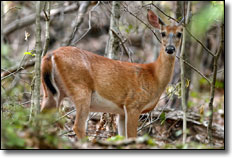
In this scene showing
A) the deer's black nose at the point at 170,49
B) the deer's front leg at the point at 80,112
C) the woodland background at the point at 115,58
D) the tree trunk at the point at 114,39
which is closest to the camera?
the woodland background at the point at 115,58

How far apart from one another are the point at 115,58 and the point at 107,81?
1588mm

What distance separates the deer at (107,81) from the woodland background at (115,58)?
0.32 m

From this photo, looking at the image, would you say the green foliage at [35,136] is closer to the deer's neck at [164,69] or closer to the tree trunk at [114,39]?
the deer's neck at [164,69]

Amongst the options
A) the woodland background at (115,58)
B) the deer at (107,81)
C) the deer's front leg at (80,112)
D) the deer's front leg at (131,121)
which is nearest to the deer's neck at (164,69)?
the deer at (107,81)

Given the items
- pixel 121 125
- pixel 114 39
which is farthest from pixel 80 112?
pixel 114 39

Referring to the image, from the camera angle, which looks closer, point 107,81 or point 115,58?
point 107,81

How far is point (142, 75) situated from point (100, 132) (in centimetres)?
159

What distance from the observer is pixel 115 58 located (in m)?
7.70

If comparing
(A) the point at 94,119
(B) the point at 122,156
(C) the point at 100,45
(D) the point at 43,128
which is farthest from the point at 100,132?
(C) the point at 100,45

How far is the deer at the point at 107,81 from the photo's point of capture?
5684 mm

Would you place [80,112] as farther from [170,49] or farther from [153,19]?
[153,19]

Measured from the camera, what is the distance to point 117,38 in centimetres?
771

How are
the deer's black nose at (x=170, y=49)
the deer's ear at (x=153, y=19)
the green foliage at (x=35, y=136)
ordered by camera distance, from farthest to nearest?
the deer's ear at (x=153, y=19), the deer's black nose at (x=170, y=49), the green foliage at (x=35, y=136)

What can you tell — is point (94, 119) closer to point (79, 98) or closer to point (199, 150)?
point (79, 98)
